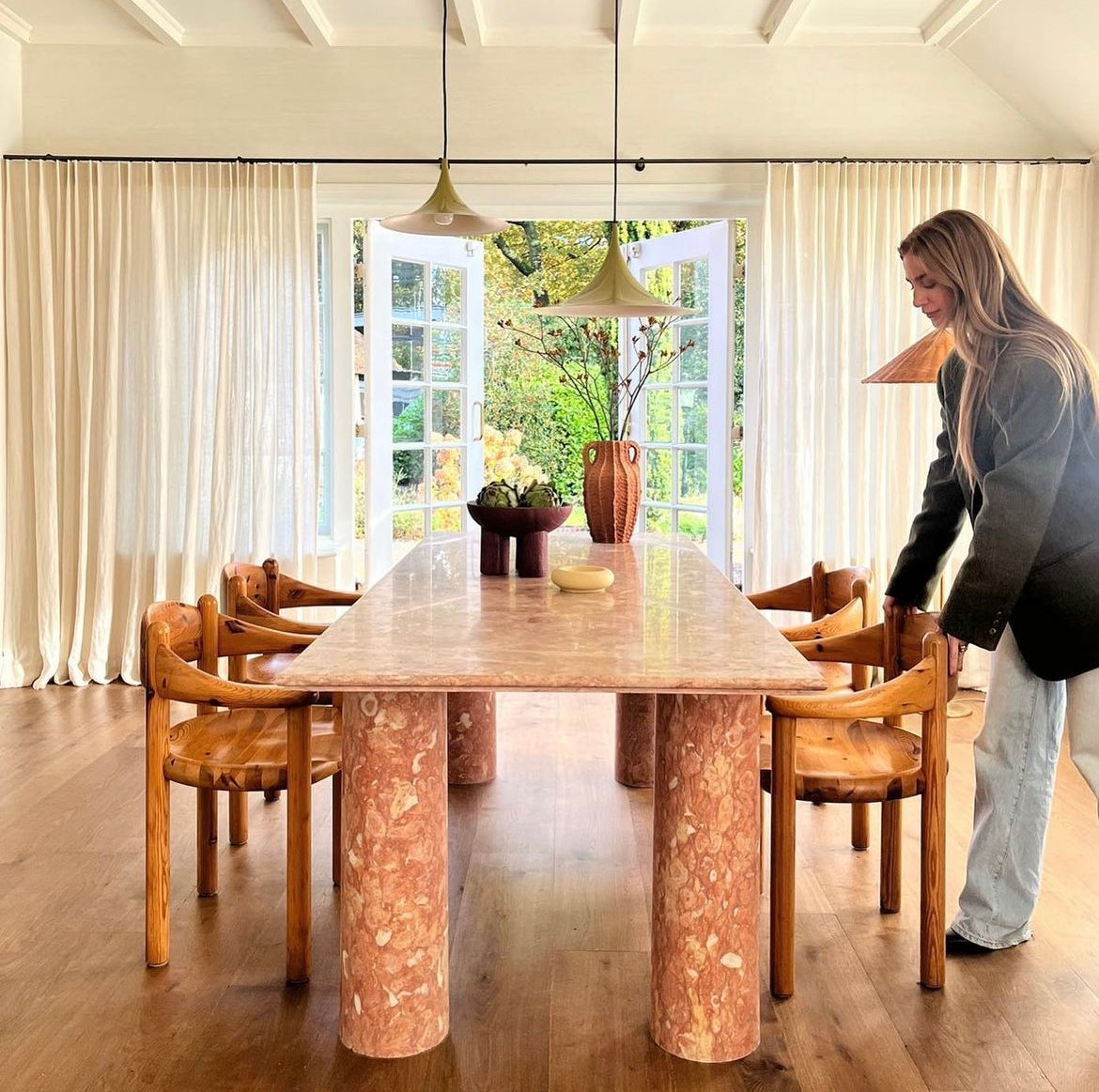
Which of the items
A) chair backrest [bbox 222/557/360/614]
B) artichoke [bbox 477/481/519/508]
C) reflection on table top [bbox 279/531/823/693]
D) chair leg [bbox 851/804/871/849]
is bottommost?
chair leg [bbox 851/804/871/849]

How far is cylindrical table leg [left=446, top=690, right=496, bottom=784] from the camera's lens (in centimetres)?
378

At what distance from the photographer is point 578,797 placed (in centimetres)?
372

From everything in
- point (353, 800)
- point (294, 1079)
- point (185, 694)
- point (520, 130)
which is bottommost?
point (294, 1079)

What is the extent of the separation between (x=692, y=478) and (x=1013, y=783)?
11.4ft

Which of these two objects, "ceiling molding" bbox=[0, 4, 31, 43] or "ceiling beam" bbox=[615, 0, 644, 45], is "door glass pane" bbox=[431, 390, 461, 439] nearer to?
"ceiling beam" bbox=[615, 0, 644, 45]

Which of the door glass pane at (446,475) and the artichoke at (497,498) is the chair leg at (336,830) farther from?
the door glass pane at (446,475)

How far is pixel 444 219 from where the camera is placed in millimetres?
3168

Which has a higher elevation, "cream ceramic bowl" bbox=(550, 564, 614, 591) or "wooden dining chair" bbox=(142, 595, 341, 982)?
"cream ceramic bowl" bbox=(550, 564, 614, 591)

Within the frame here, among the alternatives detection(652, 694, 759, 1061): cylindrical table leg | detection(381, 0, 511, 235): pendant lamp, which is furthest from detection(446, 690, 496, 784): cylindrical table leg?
detection(652, 694, 759, 1061): cylindrical table leg

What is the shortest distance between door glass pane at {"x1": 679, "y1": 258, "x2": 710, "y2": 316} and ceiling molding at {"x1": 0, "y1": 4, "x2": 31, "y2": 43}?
318 centimetres

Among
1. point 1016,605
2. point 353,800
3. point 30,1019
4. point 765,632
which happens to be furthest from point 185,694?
point 1016,605

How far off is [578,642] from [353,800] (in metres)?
0.50

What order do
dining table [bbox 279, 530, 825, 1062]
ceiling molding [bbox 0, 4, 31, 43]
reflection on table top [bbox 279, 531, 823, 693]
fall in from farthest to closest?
ceiling molding [bbox 0, 4, 31, 43]
dining table [bbox 279, 530, 825, 1062]
reflection on table top [bbox 279, 531, 823, 693]

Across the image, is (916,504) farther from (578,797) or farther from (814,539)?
(578,797)
